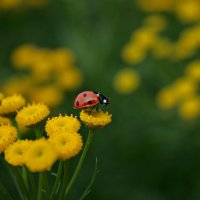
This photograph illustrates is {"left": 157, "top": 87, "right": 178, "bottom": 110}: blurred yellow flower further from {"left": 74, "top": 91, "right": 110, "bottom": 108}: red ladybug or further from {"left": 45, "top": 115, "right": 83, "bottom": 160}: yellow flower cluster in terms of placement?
{"left": 45, "top": 115, "right": 83, "bottom": 160}: yellow flower cluster

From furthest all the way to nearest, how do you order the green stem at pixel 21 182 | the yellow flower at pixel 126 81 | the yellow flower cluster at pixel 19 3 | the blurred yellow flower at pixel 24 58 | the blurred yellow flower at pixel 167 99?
the yellow flower cluster at pixel 19 3 < the blurred yellow flower at pixel 24 58 < the yellow flower at pixel 126 81 < the blurred yellow flower at pixel 167 99 < the green stem at pixel 21 182

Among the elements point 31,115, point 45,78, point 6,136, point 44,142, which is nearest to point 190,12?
point 45,78

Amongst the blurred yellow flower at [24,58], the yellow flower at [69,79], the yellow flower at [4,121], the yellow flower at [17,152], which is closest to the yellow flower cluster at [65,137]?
the yellow flower at [17,152]

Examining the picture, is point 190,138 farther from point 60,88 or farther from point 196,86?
point 60,88

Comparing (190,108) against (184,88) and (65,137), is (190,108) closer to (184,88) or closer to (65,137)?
(184,88)

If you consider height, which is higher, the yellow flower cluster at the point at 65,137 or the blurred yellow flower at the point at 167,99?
the blurred yellow flower at the point at 167,99

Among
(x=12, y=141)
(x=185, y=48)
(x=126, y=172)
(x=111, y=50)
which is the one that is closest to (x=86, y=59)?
Answer: (x=111, y=50)

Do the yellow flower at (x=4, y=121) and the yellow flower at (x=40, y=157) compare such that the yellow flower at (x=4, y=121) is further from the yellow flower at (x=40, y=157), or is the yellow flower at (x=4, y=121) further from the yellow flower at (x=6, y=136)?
the yellow flower at (x=40, y=157)

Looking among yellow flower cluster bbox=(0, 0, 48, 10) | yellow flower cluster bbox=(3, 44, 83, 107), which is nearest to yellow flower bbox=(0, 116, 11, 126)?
yellow flower cluster bbox=(3, 44, 83, 107)
